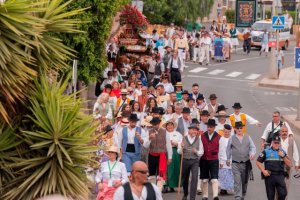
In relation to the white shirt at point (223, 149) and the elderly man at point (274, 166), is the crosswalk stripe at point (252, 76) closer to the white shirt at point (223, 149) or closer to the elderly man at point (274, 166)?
the white shirt at point (223, 149)

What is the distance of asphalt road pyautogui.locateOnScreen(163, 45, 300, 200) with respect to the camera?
27.0m

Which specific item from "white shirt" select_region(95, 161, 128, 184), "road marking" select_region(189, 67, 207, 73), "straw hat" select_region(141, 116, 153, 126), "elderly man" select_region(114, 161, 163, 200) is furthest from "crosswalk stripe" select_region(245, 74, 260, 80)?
"elderly man" select_region(114, 161, 163, 200)

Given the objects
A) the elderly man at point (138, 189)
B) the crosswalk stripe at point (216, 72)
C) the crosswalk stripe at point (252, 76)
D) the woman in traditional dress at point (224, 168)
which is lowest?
the crosswalk stripe at point (252, 76)

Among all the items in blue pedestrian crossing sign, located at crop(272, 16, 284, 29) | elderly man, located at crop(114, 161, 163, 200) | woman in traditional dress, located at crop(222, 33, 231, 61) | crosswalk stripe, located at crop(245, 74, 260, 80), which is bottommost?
crosswalk stripe, located at crop(245, 74, 260, 80)

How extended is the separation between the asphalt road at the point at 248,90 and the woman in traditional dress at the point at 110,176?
3215 millimetres

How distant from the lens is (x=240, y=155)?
18.6 m

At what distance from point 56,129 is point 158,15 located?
4421cm

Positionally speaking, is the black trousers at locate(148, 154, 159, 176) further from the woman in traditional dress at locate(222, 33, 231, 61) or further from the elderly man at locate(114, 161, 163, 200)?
the woman in traditional dress at locate(222, 33, 231, 61)

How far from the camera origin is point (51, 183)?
11961mm

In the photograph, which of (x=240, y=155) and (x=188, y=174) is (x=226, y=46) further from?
(x=240, y=155)

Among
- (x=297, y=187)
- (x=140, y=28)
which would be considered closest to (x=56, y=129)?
(x=297, y=187)

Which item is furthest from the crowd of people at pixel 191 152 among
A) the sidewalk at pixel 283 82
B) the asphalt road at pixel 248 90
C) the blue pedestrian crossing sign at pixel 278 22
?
the sidewalk at pixel 283 82

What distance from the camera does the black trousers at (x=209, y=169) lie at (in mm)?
18891

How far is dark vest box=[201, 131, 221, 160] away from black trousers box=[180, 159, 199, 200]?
0.26m
